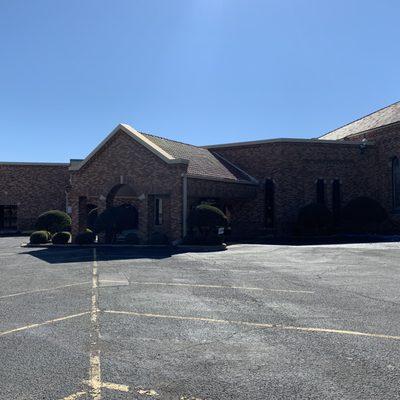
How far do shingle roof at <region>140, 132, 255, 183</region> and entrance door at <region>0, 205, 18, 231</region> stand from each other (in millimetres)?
20371

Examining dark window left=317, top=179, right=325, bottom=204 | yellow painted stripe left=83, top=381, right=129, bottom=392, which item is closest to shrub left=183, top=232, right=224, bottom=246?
dark window left=317, top=179, right=325, bottom=204

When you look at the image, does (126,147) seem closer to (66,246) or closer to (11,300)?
(66,246)

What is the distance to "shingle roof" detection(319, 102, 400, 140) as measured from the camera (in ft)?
106

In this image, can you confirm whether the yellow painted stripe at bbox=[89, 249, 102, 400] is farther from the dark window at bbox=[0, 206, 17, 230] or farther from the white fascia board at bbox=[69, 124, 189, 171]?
the dark window at bbox=[0, 206, 17, 230]

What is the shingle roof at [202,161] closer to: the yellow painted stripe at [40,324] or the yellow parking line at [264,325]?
the yellow parking line at [264,325]

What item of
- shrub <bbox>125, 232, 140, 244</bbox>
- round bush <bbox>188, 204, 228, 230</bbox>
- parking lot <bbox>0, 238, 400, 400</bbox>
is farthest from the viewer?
shrub <bbox>125, 232, 140, 244</bbox>

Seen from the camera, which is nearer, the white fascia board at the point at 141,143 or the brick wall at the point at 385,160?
the white fascia board at the point at 141,143

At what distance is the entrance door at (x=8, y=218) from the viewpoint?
42000mm

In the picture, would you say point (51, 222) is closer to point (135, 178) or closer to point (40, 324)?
point (135, 178)

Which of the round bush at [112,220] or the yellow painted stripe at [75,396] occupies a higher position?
the round bush at [112,220]

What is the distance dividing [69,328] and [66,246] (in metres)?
19.6

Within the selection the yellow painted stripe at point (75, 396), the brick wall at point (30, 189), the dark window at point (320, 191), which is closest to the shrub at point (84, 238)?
the dark window at point (320, 191)

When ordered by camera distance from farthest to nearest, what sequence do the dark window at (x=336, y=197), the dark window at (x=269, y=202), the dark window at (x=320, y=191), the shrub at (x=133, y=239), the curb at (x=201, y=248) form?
the dark window at (x=336, y=197), the dark window at (x=320, y=191), the dark window at (x=269, y=202), the shrub at (x=133, y=239), the curb at (x=201, y=248)

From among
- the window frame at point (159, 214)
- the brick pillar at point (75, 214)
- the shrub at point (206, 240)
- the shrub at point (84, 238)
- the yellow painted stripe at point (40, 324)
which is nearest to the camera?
the yellow painted stripe at point (40, 324)
